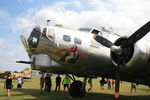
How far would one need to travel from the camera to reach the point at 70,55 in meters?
12.0

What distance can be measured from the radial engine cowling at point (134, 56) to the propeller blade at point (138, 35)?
0.24 metres

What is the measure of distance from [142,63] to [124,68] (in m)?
0.85

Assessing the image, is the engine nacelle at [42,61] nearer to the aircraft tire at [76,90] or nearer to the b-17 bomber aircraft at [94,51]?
the b-17 bomber aircraft at [94,51]

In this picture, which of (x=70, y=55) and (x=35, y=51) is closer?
(x=70, y=55)

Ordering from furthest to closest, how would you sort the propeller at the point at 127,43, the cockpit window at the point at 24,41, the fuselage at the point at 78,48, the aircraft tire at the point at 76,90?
1. the aircraft tire at the point at 76,90
2. the cockpit window at the point at 24,41
3. the fuselage at the point at 78,48
4. the propeller at the point at 127,43

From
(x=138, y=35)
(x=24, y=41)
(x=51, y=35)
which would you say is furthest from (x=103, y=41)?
(x=24, y=41)

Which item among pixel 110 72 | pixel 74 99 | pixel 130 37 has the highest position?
pixel 130 37

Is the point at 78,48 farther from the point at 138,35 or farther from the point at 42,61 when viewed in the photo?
the point at 138,35

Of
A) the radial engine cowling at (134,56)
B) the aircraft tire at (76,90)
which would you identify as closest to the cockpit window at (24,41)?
the aircraft tire at (76,90)

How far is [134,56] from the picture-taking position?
1116 centimetres

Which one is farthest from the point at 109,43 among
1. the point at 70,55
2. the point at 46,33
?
the point at 46,33

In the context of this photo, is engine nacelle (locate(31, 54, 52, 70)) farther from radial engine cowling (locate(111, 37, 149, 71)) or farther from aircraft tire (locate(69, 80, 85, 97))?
radial engine cowling (locate(111, 37, 149, 71))

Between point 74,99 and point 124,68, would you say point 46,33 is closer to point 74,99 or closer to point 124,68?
point 124,68

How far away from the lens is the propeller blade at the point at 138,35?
11297 millimetres
